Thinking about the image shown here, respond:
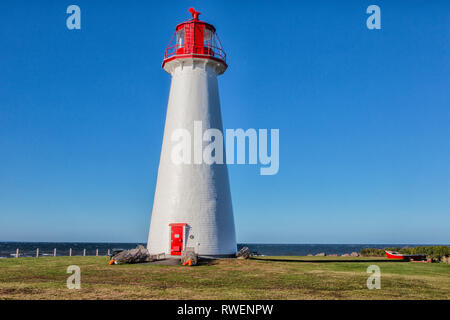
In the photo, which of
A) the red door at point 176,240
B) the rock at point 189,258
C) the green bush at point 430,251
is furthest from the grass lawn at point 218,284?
the green bush at point 430,251

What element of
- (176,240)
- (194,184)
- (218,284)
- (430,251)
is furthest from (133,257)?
(430,251)

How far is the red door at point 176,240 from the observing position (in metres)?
22.9

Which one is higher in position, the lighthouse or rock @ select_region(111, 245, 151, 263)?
the lighthouse

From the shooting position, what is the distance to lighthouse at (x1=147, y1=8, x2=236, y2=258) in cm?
2319

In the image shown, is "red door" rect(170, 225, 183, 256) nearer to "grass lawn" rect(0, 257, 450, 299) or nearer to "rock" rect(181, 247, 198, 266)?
"rock" rect(181, 247, 198, 266)

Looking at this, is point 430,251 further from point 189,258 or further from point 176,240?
point 189,258

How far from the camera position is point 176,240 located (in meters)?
23.0

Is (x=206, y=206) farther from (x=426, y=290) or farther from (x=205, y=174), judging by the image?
(x=426, y=290)

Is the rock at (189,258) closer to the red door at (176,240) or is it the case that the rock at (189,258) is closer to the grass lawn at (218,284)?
the grass lawn at (218,284)

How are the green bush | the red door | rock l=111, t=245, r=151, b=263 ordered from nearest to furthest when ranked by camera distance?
rock l=111, t=245, r=151, b=263 → the red door → the green bush

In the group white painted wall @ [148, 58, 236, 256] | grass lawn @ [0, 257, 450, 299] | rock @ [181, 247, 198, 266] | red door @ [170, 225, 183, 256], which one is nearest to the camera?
grass lawn @ [0, 257, 450, 299]

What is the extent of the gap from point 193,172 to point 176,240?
163 inches

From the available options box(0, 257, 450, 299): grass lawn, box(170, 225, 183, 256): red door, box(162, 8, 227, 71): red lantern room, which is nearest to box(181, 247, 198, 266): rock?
box(0, 257, 450, 299): grass lawn
